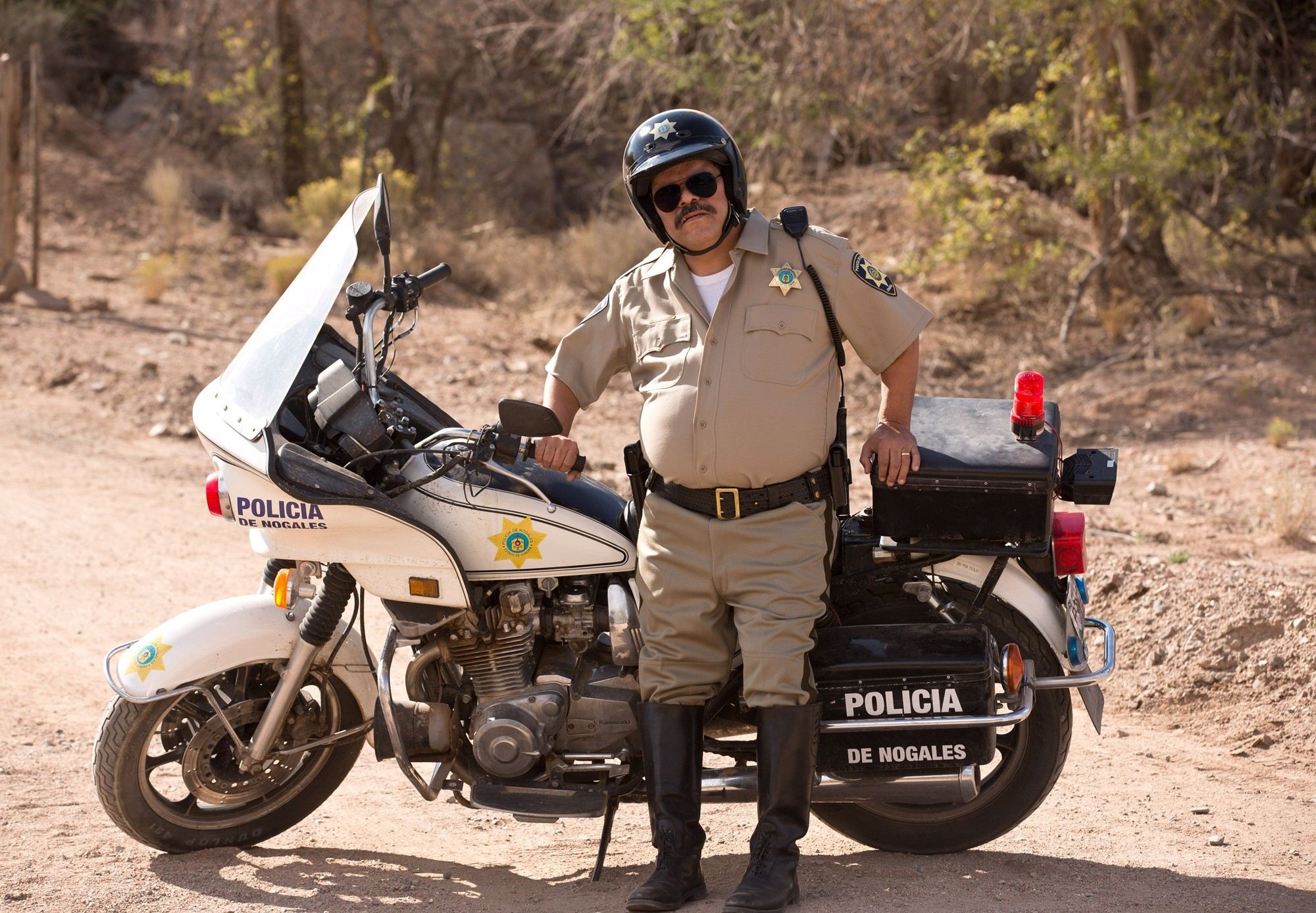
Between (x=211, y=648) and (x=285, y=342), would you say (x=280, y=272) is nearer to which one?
(x=211, y=648)

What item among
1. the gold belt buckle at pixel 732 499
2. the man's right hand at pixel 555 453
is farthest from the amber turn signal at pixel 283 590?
the gold belt buckle at pixel 732 499

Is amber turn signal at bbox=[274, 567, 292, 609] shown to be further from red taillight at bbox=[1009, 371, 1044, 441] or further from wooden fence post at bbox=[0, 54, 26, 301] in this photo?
wooden fence post at bbox=[0, 54, 26, 301]

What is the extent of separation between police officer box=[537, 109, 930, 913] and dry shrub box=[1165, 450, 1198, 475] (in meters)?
5.53

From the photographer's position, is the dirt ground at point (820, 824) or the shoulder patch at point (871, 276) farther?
the dirt ground at point (820, 824)

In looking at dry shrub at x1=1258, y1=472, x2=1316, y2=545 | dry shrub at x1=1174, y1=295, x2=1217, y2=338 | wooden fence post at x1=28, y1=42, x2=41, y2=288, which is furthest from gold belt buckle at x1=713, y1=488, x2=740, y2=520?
wooden fence post at x1=28, y1=42, x2=41, y2=288

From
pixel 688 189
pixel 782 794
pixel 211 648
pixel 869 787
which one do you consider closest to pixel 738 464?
pixel 688 189

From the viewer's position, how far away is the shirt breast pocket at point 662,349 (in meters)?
3.69

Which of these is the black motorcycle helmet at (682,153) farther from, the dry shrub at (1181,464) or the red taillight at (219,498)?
the dry shrub at (1181,464)

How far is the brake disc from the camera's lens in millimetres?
4062

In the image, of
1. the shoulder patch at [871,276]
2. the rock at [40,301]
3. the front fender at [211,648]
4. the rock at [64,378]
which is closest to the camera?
the shoulder patch at [871,276]

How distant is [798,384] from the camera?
11.8 ft

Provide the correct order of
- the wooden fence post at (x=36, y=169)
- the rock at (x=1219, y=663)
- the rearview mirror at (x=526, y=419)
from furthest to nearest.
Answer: the wooden fence post at (x=36, y=169)
the rock at (x=1219, y=663)
the rearview mirror at (x=526, y=419)

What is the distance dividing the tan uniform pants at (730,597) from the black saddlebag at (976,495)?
21cm

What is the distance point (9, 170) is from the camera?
13.7 m
